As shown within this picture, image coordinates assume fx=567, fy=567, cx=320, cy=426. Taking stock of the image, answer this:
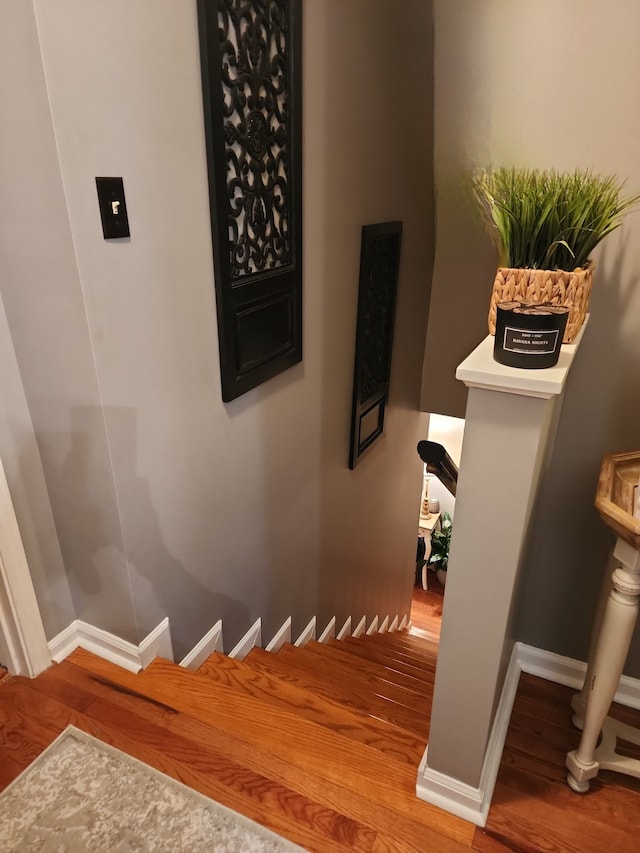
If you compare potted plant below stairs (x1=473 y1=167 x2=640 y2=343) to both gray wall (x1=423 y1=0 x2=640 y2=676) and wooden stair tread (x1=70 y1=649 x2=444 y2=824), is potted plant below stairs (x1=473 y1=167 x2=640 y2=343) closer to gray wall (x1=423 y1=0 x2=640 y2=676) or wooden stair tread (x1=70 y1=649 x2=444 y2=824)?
gray wall (x1=423 y1=0 x2=640 y2=676)

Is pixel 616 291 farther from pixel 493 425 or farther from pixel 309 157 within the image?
pixel 309 157

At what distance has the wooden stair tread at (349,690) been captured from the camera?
1.90m

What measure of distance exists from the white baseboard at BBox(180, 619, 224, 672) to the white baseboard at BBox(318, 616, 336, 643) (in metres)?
1.01

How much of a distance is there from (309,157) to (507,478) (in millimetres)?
1358

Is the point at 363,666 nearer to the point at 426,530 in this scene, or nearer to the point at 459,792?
the point at 459,792

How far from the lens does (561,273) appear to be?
1.20 meters

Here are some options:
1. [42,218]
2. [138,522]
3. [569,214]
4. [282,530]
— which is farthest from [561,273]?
[282,530]

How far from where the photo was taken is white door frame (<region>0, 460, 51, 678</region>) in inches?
55.9

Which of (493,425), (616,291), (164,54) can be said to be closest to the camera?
(493,425)

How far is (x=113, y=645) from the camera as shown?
1.63 meters

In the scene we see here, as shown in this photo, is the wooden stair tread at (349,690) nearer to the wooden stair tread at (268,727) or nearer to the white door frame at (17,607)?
the wooden stair tread at (268,727)

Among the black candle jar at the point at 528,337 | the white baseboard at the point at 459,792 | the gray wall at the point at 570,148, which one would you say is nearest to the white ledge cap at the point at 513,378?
the black candle jar at the point at 528,337

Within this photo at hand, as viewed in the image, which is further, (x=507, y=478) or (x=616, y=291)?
(x=616, y=291)

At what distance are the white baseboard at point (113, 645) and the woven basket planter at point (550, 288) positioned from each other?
4.13ft
